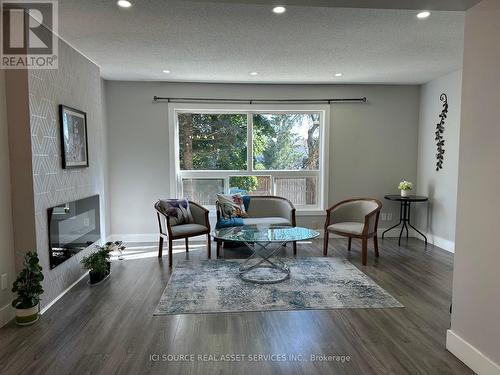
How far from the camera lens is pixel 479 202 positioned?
196 cm

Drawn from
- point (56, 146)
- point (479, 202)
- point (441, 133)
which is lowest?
point (479, 202)

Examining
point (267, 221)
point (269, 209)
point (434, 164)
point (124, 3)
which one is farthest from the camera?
point (434, 164)

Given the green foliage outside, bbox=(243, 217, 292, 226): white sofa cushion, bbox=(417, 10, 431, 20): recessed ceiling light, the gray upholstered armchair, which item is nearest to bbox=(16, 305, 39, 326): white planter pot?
bbox=(243, 217, 292, 226): white sofa cushion

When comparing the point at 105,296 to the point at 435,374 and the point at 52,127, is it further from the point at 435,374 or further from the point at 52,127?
the point at 435,374

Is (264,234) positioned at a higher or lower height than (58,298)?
higher

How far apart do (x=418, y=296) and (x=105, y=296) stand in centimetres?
298

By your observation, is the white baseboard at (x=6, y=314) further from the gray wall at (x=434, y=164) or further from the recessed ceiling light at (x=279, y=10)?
the gray wall at (x=434, y=164)

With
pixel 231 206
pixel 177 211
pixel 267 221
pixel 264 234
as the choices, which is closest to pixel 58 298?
pixel 177 211

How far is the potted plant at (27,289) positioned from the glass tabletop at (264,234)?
1.67 m

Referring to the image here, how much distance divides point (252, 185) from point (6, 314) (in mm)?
3632

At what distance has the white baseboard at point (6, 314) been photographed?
2500mm

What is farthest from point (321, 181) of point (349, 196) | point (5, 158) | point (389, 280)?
point (5, 158)

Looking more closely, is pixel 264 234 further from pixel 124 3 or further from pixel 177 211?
pixel 124 3

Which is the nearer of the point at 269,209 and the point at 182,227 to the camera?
the point at 182,227
